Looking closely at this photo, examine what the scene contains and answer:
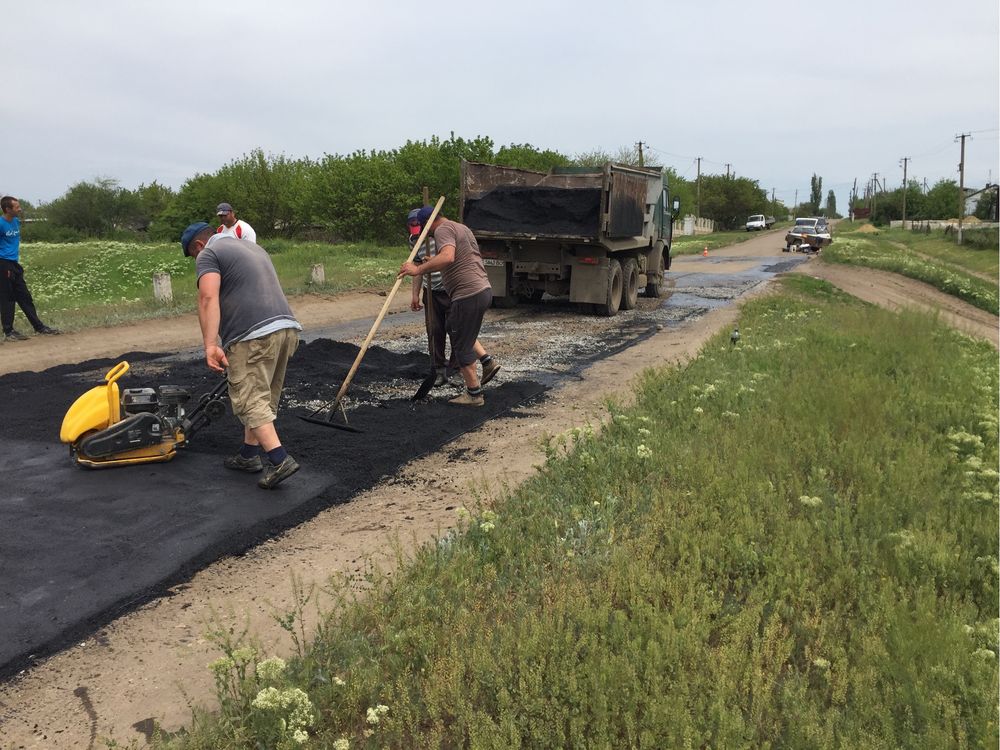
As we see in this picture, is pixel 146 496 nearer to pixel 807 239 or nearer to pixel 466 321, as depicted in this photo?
pixel 466 321

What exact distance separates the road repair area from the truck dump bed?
476 centimetres

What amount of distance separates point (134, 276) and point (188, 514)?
2741 cm

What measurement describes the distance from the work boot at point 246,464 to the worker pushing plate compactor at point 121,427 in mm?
441

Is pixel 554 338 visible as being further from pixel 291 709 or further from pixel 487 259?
pixel 291 709

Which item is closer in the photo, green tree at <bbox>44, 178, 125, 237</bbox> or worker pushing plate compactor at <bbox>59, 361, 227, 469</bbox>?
worker pushing plate compactor at <bbox>59, 361, 227, 469</bbox>

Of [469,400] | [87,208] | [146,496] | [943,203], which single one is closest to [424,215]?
[469,400]

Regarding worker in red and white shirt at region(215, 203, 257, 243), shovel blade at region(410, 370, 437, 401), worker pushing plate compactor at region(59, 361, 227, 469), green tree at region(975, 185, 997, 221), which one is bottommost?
shovel blade at region(410, 370, 437, 401)

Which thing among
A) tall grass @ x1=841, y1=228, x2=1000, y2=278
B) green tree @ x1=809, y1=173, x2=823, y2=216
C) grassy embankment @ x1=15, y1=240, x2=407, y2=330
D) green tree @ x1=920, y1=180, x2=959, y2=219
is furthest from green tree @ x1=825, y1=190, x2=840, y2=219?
grassy embankment @ x1=15, y1=240, x2=407, y2=330

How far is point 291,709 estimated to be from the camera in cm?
252

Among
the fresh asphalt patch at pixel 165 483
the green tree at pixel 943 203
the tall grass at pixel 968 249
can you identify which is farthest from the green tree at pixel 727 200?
the fresh asphalt patch at pixel 165 483

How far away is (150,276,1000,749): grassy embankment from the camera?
2.49m

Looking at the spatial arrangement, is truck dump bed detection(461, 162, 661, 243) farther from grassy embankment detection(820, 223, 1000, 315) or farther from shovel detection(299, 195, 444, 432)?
grassy embankment detection(820, 223, 1000, 315)

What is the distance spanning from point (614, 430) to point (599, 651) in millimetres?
3039

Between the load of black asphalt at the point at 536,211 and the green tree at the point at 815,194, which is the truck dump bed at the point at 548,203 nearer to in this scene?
the load of black asphalt at the point at 536,211
